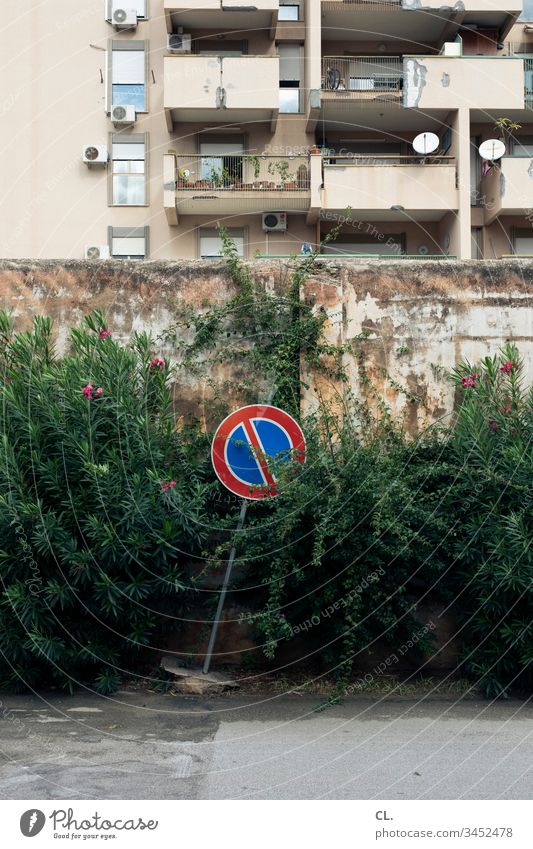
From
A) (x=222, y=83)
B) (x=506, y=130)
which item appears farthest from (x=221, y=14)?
(x=506, y=130)

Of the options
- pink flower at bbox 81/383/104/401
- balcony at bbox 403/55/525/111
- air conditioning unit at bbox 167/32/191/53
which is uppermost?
air conditioning unit at bbox 167/32/191/53

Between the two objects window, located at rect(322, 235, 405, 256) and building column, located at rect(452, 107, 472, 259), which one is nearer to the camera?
building column, located at rect(452, 107, 472, 259)

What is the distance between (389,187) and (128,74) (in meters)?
6.80

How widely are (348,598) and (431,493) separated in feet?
3.47

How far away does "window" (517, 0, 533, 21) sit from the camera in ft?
76.9

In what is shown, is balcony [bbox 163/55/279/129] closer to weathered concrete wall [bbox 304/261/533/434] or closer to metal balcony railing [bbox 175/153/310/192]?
metal balcony railing [bbox 175/153/310/192]

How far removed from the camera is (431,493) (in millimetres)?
7285

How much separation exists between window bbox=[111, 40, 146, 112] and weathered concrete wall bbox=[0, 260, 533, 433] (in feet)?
51.3

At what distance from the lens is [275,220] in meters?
21.8

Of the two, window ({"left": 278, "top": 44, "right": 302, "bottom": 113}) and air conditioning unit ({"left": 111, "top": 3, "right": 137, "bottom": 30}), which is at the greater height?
air conditioning unit ({"left": 111, "top": 3, "right": 137, "bottom": 30})

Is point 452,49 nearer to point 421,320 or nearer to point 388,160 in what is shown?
point 388,160

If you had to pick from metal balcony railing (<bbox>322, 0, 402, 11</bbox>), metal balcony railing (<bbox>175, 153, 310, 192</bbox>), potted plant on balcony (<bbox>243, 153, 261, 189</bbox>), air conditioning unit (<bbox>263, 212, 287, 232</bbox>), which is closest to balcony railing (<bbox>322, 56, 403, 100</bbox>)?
metal balcony railing (<bbox>322, 0, 402, 11</bbox>)

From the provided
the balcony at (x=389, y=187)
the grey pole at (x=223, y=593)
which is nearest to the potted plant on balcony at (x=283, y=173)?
the balcony at (x=389, y=187)

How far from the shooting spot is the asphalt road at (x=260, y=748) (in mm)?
5086
